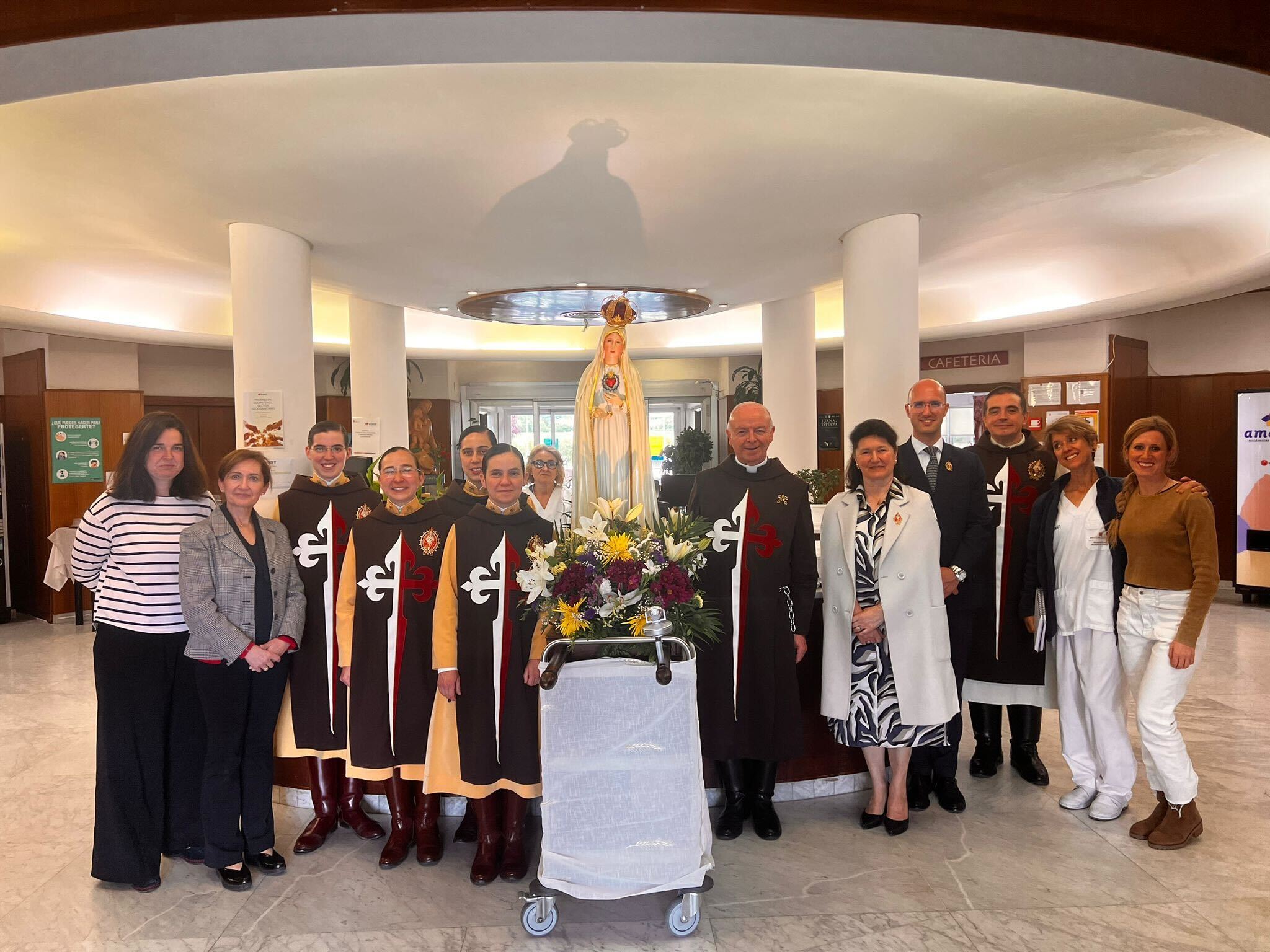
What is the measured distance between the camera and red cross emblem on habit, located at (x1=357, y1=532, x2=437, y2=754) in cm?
345

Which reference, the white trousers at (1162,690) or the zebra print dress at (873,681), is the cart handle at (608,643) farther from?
the white trousers at (1162,690)

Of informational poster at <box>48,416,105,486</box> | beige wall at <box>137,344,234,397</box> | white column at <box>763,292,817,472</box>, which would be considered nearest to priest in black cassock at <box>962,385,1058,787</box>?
white column at <box>763,292,817,472</box>

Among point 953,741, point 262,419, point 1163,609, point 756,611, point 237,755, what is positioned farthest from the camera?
point 262,419

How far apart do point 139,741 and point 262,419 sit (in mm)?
2970

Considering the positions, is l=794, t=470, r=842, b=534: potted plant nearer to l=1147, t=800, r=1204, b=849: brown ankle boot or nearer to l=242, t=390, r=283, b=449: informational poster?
l=1147, t=800, r=1204, b=849: brown ankle boot

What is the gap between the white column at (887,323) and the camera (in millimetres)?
5934

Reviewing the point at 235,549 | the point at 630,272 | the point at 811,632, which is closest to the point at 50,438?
the point at 630,272

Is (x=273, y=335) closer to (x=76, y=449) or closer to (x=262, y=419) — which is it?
(x=262, y=419)

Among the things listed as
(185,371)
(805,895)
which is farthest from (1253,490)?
(185,371)

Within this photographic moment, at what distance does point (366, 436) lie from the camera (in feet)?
28.6

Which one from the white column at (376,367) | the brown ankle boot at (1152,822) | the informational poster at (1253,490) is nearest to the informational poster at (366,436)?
the white column at (376,367)

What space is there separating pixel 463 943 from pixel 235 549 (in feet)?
5.18

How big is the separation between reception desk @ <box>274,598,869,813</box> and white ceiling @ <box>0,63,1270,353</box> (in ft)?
8.21

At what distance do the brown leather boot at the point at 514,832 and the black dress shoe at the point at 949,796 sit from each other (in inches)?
68.7
